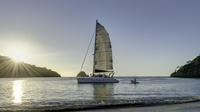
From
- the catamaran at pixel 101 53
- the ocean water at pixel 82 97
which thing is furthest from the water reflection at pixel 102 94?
the catamaran at pixel 101 53

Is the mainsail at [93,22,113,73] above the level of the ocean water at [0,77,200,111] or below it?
above

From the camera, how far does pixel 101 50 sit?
3661 inches

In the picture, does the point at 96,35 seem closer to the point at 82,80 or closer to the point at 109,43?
the point at 109,43

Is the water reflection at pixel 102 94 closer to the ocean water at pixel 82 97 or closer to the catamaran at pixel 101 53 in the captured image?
the ocean water at pixel 82 97

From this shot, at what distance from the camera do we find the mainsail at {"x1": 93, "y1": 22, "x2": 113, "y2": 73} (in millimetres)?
92875

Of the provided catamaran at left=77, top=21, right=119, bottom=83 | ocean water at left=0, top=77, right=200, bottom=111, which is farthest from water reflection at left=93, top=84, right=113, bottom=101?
catamaran at left=77, top=21, right=119, bottom=83

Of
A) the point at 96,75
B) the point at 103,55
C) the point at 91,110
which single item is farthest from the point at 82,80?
the point at 91,110

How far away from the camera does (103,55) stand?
306 ft

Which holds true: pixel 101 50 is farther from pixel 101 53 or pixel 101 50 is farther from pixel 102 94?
pixel 102 94

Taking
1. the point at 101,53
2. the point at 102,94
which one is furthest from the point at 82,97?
the point at 101,53

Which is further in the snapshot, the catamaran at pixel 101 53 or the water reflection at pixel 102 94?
the catamaran at pixel 101 53

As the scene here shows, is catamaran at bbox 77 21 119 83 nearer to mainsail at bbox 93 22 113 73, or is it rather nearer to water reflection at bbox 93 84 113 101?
mainsail at bbox 93 22 113 73

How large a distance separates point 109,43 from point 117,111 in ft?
230

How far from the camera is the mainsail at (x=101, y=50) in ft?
305
